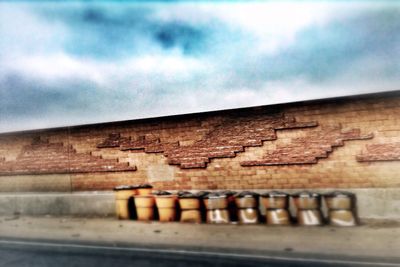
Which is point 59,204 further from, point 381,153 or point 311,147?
point 381,153

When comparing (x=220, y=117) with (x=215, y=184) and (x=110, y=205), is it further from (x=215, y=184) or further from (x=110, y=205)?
(x=110, y=205)

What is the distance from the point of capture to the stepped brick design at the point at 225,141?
8594 mm

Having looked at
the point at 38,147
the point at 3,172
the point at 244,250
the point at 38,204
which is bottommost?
the point at 244,250

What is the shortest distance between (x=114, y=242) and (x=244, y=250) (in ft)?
9.55

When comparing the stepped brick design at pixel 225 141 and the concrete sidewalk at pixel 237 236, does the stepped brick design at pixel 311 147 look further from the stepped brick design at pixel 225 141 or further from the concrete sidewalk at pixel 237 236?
the concrete sidewalk at pixel 237 236

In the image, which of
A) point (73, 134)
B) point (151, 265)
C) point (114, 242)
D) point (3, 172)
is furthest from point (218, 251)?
point (3, 172)

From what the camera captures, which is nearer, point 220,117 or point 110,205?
point 220,117

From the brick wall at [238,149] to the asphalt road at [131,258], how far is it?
3.30 m

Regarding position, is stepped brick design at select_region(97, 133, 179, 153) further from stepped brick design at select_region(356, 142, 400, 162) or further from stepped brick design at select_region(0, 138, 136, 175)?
stepped brick design at select_region(356, 142, 400, 162)

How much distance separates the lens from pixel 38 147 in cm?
1163

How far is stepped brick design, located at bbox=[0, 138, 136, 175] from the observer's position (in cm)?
1053

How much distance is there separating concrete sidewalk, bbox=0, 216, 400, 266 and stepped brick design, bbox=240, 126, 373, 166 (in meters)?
1.87

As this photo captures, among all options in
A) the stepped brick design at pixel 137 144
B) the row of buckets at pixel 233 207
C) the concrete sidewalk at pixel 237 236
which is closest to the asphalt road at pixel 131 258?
the concrete sidewalk at pixel 237 236

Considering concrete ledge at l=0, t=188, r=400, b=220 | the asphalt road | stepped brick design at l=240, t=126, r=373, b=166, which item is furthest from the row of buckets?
the asphalt road
